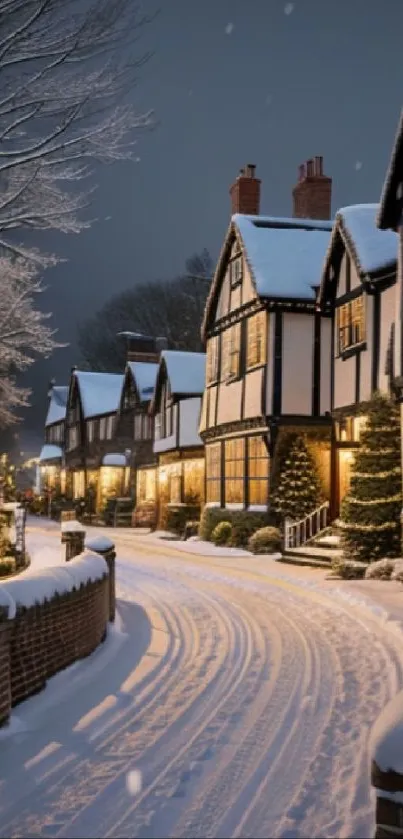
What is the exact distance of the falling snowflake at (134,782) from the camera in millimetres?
5871

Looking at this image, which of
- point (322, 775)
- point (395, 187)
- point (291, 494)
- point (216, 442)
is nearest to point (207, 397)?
point (216, 442)

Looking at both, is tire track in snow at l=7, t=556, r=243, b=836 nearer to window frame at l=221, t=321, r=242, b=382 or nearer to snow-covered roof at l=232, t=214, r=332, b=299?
snow-covered roof at l=232, t=214, r=332, b=299

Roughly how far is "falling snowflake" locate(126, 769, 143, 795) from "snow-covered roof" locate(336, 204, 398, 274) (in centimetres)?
1751

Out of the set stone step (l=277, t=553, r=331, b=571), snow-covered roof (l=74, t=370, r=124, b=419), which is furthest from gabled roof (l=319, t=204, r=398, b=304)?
snow-covered roof (l=74, t=370, r=124, b=419)

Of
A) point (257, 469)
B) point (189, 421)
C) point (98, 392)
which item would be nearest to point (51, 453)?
point (98, 392)

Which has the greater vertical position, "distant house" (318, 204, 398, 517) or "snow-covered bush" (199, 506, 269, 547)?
"distant house" (318, 204, 398, 517)

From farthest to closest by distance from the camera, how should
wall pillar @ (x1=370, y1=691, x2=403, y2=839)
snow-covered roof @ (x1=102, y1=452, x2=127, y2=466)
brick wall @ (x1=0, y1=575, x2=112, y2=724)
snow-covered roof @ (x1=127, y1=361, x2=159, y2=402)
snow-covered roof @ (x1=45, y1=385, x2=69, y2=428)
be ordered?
snow-covered roof @ (x1=45, y1=385, x2=69, y2=428) < snow-covered roof @ (x1=102, y1=452, x2=127, y2=466) < snow-covered roof @ (x1=127, y1=361, x2=159, y2=402) < brick wall @ (x1=0, y1=575, x2=112, y2=724) < wall pillar @ (x1=370, y1=691, x2=403, y2=839)

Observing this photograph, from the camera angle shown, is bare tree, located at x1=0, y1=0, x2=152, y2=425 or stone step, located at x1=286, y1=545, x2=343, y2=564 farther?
stone step, located at x1=286, y1=545, x2=343, y2=564

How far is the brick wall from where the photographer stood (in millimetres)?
7664

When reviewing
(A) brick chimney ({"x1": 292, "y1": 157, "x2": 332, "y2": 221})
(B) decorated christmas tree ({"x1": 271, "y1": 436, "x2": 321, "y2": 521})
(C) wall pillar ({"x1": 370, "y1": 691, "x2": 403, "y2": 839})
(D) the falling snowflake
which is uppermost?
(A) brick chimney ({"x1": 292, "y1": 157, "x2": 332, "y2": 221})

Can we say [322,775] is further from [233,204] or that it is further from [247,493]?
[233,204]

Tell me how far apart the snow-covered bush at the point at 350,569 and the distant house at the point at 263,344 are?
7054 mm

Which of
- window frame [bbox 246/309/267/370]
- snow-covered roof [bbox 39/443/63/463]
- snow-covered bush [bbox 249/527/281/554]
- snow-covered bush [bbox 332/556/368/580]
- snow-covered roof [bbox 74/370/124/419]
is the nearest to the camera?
snow-covered bush [bbox 332/556/368/580]

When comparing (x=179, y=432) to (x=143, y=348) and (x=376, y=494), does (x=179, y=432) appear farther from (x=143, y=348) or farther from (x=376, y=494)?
(x=376, y=494)
